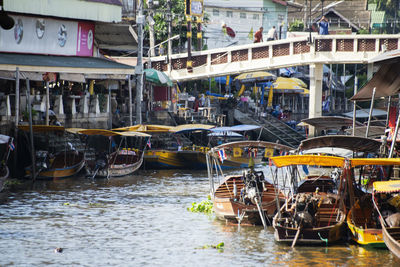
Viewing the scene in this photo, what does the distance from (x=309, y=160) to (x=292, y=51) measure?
2339 centimetres

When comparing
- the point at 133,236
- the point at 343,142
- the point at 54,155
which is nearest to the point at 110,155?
the point at 54,155

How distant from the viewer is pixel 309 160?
16.2 meters

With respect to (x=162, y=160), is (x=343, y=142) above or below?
above

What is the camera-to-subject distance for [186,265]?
1521 cm

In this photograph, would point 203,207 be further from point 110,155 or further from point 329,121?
point 110,155

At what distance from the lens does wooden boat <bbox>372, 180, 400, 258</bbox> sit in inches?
583

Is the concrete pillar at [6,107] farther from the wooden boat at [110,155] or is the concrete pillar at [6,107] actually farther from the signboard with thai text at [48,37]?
the signboard with thai text at [48,37]

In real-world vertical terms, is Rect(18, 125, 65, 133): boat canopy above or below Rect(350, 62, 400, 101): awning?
below

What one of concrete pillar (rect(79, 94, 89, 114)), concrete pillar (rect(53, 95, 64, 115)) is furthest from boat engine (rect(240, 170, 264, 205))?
concrete pillar (rect(79, 94, 89, 114))

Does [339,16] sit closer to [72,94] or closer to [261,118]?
[261,118]

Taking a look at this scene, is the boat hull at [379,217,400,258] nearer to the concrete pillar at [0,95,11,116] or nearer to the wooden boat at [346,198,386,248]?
the wooden boat at [346,198,386,248]

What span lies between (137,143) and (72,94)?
4.22 metres

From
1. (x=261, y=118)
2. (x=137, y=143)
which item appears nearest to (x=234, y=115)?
(x=261, y=118)

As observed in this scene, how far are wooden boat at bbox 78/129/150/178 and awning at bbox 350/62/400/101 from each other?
11.9 m
